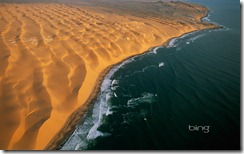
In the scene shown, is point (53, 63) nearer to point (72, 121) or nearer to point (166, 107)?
point (72, 121)

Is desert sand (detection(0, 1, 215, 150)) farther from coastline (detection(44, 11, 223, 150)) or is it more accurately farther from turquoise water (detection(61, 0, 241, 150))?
turquoise water (detection(61, 0, 241, 150))

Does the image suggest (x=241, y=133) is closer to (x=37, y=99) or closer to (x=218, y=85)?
(x=218, y=85)

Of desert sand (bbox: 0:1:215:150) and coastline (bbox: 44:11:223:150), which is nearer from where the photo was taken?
coastline (bbox: 44:11:223:150)

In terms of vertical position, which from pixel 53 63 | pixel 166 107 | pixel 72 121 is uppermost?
pixel 53 63

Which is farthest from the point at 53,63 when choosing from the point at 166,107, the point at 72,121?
the point at 166,107

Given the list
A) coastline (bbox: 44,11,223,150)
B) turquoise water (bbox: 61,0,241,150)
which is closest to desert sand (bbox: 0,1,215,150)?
coastline (bbox: 44,11,223,150)

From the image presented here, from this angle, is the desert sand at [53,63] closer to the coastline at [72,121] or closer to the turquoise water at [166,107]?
the coastline at [72,121]
